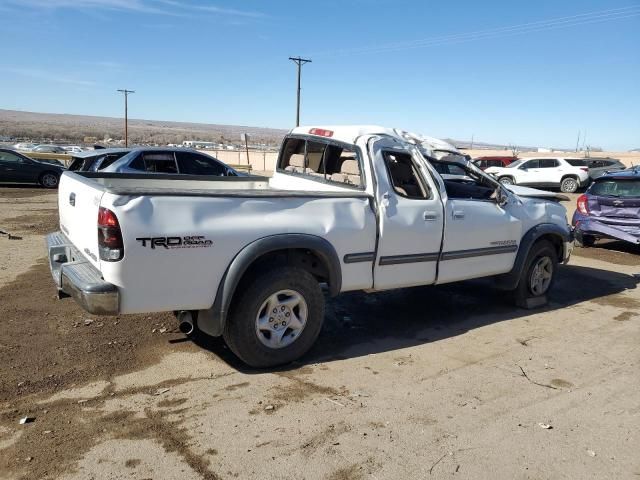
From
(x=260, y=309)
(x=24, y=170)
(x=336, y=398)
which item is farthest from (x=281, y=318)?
(x=24, y=170)

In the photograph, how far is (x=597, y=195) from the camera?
34.9ft

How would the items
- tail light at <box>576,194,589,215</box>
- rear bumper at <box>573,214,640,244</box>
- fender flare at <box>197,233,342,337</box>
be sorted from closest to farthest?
fender flare at <box>197,233,342,337</box>, rear bumper at <box>573,214,640,244</box>, tail light at <box>576,194,589,215</box>

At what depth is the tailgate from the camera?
3896mm

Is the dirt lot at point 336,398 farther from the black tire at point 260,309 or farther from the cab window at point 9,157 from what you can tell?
the cab window at point 9,157

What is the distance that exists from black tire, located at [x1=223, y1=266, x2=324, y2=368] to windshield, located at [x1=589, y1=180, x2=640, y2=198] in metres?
8.09

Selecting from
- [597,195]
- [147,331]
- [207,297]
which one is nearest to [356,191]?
[207,297]

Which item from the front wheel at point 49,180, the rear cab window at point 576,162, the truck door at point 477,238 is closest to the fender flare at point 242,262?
the truck door at point 477,238

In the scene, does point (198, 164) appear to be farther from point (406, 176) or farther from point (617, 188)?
point (617, 188)

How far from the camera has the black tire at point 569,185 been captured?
25.4 meters

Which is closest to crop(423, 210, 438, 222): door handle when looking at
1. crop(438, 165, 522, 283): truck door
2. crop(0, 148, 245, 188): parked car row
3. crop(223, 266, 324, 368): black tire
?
crop(438, 165, 522, 283): truck door

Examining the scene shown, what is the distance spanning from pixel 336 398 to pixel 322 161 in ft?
8.83

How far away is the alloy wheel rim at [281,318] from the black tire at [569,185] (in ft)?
79.3

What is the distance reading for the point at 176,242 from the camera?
12.5ft

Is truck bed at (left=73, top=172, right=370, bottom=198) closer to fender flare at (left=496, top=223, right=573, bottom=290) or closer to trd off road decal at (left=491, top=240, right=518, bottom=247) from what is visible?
trd off road decal at (left=491, top=240, right=518, bottom=247)
